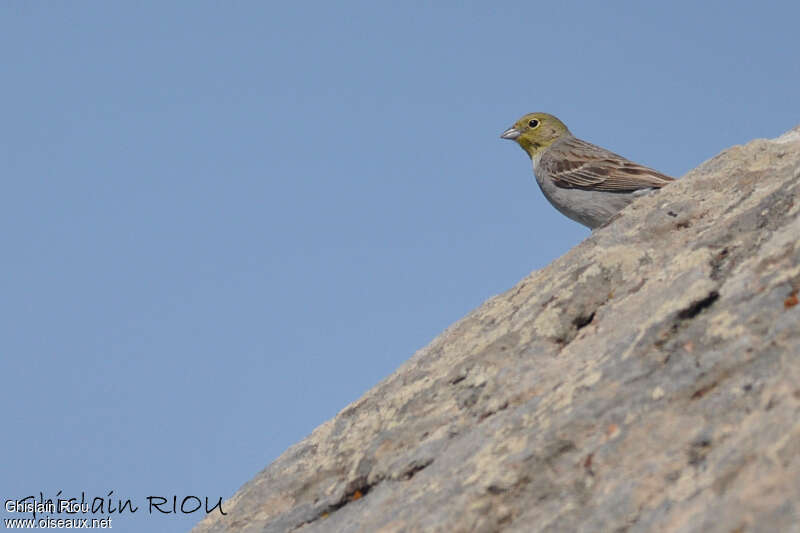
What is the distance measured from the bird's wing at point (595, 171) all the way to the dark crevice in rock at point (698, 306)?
23.5ft

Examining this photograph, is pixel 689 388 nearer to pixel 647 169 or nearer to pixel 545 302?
pixel 545 302

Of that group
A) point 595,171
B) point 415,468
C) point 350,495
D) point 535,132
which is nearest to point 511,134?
point 535,132

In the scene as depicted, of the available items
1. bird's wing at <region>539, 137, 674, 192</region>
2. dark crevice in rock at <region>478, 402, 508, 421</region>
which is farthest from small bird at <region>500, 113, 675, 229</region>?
dark crevice in rock at <region>478, 402, 508, 421</region>

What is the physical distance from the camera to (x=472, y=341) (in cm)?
616

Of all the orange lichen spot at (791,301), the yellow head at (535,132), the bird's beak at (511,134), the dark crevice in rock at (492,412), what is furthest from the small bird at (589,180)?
the orange lichen spot at (791,301)

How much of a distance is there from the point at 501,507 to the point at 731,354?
3.89 ft

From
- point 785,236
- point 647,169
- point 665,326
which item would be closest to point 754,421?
point 665,326

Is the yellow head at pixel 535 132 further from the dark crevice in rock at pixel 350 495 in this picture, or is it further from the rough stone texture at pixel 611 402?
the dark crevice in rock at pixel 350 495

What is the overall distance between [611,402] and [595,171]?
28.3ft

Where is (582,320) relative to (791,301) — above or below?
above

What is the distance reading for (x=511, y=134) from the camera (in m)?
15.1

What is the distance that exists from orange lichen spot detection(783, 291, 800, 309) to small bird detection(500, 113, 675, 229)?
24.2 ft

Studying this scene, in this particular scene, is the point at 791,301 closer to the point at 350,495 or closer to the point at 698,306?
the point at 698,306

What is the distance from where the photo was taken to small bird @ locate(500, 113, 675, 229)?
1212cm
